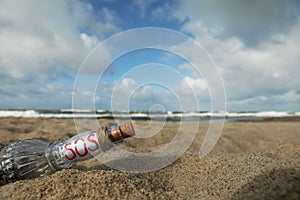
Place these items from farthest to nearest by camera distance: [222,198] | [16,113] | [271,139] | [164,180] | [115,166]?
[16,113] < [271,139] < [115,166] < [164,180] < [222,198]

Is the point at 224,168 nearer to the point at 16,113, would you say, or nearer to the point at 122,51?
the point at 122,51

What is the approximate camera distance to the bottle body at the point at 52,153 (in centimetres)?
186

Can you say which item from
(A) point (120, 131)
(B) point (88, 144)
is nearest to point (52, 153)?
(B) point (88, 144)

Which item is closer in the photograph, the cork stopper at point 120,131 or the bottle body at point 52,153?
the cork stopper at point 120,131

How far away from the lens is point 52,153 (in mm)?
2049

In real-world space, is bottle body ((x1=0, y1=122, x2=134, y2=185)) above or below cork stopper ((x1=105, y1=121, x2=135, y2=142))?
below

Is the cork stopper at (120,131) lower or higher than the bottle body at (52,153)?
higher

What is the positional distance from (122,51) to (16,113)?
64.3 ft

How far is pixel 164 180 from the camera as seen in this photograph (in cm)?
223

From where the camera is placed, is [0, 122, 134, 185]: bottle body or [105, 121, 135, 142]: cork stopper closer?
[105, 121, 135, 142]: cork stopper

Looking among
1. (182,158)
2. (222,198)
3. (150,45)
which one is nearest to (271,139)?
(182,158)

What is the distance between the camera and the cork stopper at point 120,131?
5.76 ft

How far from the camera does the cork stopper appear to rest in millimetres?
1756

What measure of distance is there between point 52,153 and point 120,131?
0.67 metres
